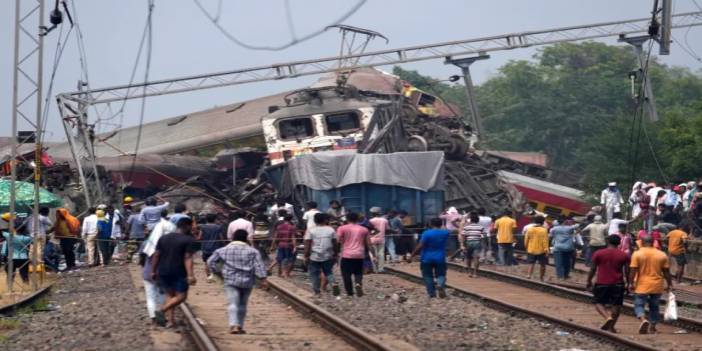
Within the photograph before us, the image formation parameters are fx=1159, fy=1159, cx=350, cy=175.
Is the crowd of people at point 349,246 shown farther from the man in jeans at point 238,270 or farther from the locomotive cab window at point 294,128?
the locomotive cab window at point 294,128

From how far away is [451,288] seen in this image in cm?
2102

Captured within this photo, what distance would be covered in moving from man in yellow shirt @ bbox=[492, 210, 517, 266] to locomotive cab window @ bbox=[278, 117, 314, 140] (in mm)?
7729

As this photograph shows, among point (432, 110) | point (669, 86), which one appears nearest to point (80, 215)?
point (432, 110)

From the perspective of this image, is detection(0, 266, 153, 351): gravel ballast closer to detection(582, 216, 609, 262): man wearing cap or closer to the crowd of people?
the crowd of people

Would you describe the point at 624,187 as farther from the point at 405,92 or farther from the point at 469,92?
the point at 469,92

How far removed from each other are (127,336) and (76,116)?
95.4 feet

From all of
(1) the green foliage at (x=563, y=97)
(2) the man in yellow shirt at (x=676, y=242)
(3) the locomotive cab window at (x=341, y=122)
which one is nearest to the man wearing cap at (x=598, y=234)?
(2) the man in yellow shirt at (x=676, y=242)

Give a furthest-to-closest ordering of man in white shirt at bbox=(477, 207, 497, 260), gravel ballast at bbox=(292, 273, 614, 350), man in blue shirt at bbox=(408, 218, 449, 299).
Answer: man in white shirt at bbox=(477, 207, 497, 260) → man in blue shirt at bbox=(408, 218, 449, 299) → gravel ballast at bbox=(292, 273, 614, 350)

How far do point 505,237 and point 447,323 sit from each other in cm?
1011

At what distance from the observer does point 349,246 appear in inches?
727

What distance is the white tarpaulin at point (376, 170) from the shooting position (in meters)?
28.5

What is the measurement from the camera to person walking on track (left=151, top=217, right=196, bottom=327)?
13906 millimetres

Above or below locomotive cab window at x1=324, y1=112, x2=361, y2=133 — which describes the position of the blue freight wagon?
below

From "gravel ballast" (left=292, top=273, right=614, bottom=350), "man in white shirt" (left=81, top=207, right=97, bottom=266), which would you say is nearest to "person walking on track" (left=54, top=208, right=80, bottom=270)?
"man in white shirt" (left=81, top=207, right=97, bottom=266)
